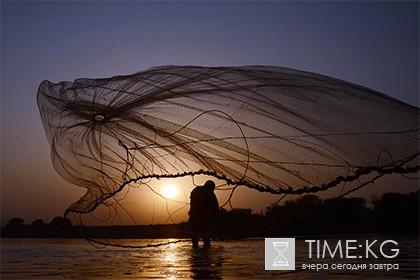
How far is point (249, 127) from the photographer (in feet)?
29.2

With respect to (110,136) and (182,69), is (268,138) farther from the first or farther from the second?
(110,136)

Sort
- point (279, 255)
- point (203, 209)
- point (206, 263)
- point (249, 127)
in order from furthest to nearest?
point (206, 263) < point (203, 209) < point (279, 255) < point (249, 127)

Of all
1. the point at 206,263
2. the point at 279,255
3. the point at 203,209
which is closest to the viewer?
the point at 279,255

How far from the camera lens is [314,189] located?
8445 millimetres

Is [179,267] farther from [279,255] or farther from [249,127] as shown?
[249,127]

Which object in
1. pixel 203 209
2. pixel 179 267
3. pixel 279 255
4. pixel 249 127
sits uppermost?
pixel 249 127

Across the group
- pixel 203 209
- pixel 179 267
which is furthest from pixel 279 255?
pixel 179 267

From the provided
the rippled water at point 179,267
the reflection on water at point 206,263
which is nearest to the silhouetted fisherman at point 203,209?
the reflection on water at point 206,263

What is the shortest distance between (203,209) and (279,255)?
57.0 inches

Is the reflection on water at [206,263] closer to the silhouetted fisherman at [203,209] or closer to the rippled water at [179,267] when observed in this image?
the rippled water at [179,267]

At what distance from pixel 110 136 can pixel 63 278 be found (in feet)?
7.66

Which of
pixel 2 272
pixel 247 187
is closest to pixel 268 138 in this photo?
pixel 247 187

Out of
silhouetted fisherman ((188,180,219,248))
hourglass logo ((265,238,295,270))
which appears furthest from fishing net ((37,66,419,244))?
hourglass logo ((265,238,295,270))

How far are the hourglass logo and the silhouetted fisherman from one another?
1024mm
